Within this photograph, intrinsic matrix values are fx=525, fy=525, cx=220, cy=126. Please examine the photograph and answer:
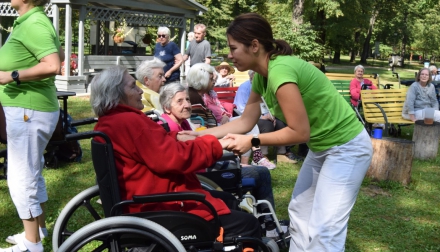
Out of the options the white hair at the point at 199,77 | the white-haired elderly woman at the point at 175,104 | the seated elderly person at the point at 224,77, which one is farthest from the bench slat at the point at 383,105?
the white-haired elderly woman at the point at 175,104

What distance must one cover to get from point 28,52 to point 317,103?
1.79 meters

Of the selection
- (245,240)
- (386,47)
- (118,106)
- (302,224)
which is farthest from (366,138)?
(386,47)

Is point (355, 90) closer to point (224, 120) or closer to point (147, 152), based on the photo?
point (224, 120)

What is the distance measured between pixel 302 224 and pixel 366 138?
26.5 inches

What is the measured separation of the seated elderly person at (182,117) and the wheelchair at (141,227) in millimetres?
1332

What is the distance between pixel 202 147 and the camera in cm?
269

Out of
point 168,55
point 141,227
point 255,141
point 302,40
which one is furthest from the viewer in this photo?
point 302,40

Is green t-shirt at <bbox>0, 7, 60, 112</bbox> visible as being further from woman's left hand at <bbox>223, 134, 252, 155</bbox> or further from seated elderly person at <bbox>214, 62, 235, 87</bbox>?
seated elderly person at <bbox>214, 62, 235, 87</bbox>

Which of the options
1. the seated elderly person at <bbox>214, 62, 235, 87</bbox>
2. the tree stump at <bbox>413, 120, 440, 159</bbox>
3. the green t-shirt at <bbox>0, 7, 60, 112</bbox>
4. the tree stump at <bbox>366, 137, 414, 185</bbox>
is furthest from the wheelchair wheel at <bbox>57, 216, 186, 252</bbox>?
the seated elderly person at <bbox>214, 62, 235, 87</bbox>

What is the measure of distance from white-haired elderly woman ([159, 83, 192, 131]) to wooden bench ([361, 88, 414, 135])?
568 centimetres

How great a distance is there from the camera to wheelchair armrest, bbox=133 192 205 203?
2496 mm

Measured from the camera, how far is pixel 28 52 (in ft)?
10.6

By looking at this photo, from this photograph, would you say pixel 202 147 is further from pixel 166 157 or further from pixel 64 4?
pixel 64 4

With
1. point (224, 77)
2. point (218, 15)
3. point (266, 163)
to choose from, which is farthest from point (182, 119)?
point (218, 15)
